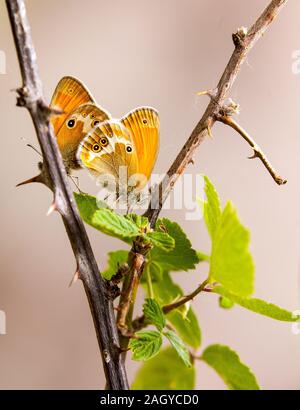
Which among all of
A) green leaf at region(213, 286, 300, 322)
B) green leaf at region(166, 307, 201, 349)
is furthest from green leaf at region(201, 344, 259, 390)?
green leaf at region(213, 286, 300, 322)

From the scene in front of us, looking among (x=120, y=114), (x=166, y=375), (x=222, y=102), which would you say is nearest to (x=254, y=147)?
(x=222, y=102)

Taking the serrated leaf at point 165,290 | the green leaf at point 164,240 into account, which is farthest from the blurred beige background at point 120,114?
the green leaf at point 164,240

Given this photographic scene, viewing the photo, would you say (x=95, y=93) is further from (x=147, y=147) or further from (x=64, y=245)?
(x=147, y=147)

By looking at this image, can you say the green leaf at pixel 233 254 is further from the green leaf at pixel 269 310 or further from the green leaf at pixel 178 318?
the green leaf at pixel 178 318

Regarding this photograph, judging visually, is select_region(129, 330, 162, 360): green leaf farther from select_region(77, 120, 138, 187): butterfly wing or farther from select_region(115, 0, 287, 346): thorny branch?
select_region(77, 120, 138, 187): butterfly wing
